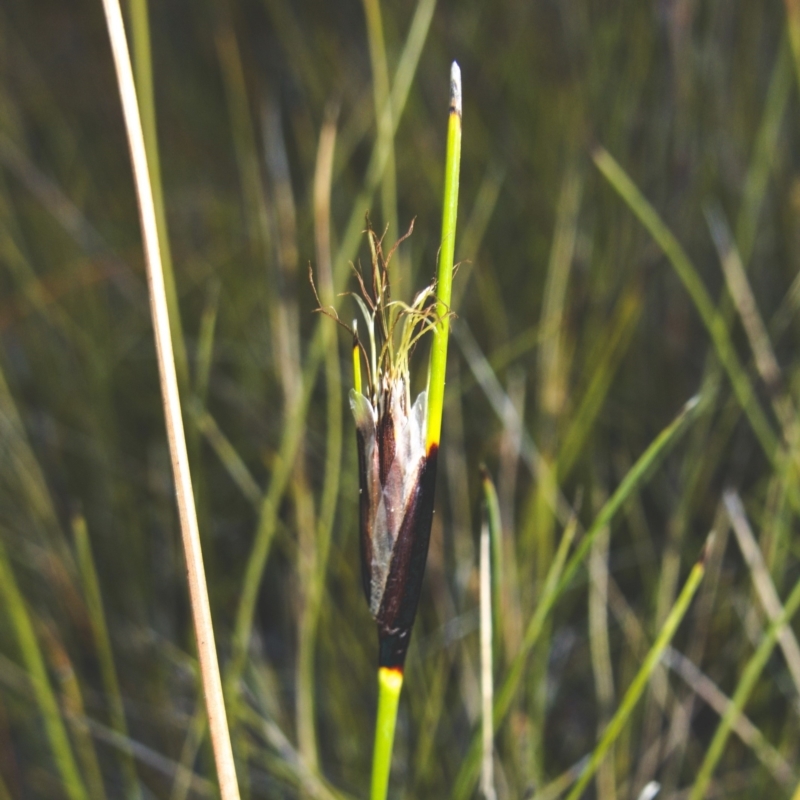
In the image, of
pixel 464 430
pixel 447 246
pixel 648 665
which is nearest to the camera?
pixel 447 246

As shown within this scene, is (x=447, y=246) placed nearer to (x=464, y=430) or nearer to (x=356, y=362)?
(x=356, y=362)

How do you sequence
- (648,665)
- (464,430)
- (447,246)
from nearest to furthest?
(447,246) → (648,665) → (464,430)

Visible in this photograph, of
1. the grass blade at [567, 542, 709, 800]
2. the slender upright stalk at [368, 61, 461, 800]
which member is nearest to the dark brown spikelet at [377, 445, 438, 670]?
the slender upright stalk at [368, 61, 461, 800]

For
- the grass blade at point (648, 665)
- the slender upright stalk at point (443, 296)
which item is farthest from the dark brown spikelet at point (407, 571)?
the grass blade at point (648, 665)

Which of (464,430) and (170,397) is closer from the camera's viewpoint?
(170,397)

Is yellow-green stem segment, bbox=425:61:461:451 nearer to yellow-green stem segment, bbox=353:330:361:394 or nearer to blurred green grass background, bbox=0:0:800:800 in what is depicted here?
yellow-green stem segment, bbox=353:330:361:394

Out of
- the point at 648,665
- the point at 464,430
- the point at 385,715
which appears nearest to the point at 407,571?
the point at 385,715

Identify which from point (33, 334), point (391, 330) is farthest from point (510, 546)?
point (33, 334)
